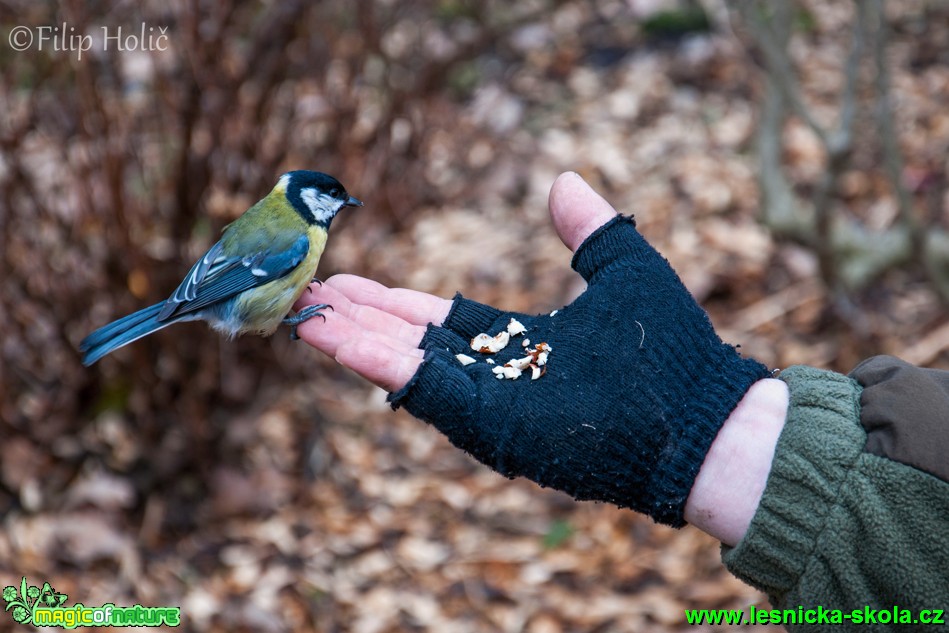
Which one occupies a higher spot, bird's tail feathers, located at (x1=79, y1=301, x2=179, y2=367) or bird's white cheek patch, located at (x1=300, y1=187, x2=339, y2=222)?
bird's white cheek patch, located at (x1=300, y1=187, x2=339, y2=222)

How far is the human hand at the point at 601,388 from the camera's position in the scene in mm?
2029

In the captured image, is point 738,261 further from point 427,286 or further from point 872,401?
point 872,401

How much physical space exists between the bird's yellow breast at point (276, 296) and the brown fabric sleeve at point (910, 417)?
1.41 metres

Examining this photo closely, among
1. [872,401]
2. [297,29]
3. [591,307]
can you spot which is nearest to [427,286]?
[297,29]

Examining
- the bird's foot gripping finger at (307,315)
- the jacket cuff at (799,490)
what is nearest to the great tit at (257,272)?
the bird's foot gripping finger at (307,315)

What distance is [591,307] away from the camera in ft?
7.38

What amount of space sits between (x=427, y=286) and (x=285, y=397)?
3.17 ft

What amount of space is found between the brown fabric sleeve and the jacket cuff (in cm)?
4

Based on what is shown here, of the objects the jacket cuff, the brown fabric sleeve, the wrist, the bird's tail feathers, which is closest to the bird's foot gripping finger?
the bird's tail feathers

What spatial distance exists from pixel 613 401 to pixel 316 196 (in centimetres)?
106

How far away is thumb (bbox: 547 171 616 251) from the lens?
2387 millimetres

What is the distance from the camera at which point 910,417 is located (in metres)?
1.81

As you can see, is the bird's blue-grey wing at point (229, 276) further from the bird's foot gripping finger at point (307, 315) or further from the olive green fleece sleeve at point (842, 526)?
the olive green fleece sleeve at point (842, 526)

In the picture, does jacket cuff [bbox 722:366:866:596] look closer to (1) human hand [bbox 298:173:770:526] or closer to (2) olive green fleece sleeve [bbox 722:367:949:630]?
(2) olive green fleece sleeve [bbox 722:367:949:630]
